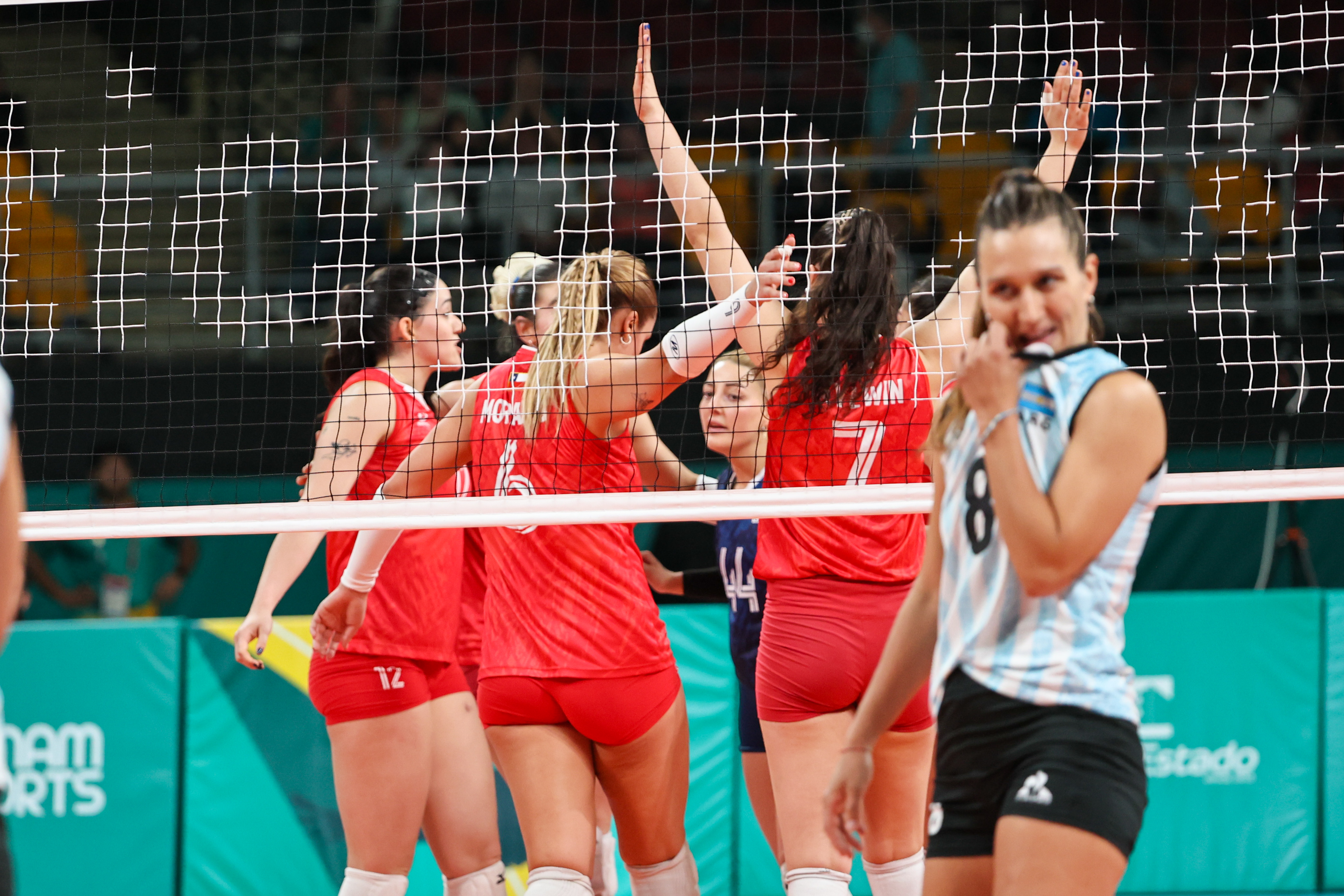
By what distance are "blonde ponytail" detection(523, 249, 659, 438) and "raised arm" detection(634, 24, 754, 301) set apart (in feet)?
0.73

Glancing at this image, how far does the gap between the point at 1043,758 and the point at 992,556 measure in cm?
32

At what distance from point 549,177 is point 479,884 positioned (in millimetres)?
4253

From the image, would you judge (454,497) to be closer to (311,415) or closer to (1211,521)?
(311,415)

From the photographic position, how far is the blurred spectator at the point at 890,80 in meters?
8.50

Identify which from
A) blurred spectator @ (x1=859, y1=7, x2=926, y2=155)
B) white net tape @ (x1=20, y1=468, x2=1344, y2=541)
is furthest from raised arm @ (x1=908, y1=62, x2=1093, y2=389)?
blurred spectator @ (x1=859, y1=7, x2=926, y2=155)

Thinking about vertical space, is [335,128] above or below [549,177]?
above

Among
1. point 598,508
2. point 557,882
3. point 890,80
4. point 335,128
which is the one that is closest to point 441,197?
point 335,128

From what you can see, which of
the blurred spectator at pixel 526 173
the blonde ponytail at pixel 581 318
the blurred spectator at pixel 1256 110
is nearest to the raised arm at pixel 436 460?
the blonde ponytail at pixel 581 318

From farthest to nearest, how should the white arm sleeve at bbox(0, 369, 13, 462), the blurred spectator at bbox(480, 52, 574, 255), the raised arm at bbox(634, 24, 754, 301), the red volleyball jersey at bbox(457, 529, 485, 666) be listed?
the blurred spectator at bbox(480, 52, 574, 255) → the red volleyball jersey at bbox(457, 529, 485, 666) → the raised arm at bbox(634, 24, 754, 301) → the white arm sleeve at bbox(0, 369, 13, 462)

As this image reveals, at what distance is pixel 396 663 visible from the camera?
4164mm

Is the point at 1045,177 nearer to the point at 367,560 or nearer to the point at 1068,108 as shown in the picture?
the point at 1068,108

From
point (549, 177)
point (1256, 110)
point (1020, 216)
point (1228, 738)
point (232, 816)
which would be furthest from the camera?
point (1256, 110)

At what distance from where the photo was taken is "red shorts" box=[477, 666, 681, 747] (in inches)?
139

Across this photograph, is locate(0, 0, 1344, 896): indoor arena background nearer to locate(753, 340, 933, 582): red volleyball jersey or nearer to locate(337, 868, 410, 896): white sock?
locate(753, 340, 933, 582): red volleyball jersey
